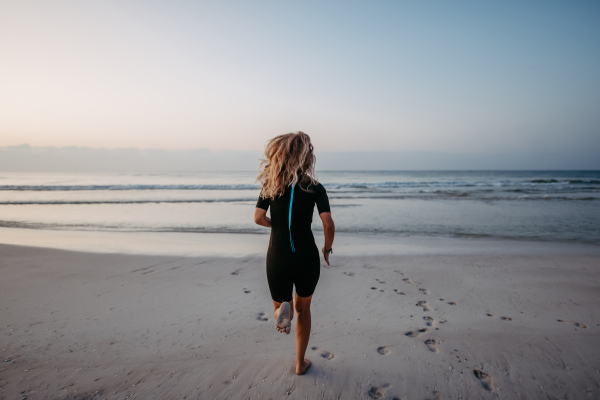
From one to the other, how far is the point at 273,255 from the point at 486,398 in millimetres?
2058

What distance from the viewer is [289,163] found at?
2197mm

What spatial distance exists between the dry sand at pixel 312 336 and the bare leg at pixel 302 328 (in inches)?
5.1

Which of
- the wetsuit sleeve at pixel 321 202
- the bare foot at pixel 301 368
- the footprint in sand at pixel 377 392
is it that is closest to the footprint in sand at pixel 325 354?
the bare foot at pixel 301 368

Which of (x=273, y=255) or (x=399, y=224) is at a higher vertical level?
(x=273, y=255)

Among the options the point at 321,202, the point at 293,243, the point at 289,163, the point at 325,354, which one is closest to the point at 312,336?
the point at 325,354

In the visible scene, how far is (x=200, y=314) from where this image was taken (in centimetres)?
374

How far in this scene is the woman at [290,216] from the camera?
2.22 meters

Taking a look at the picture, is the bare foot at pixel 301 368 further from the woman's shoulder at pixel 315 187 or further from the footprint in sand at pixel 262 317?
the woman's shoulder at pixel 315 187

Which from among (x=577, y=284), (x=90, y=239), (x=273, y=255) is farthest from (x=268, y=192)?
(x=90, y=239)

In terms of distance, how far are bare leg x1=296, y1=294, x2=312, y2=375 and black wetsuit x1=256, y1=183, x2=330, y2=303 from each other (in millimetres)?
107

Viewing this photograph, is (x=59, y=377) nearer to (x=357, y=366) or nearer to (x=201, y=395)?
(x=201, y=395)

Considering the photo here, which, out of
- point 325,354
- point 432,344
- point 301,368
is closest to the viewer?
point 301,368

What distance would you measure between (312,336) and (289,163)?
2073 millimetres

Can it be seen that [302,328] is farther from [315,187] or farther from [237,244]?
[237,244]
